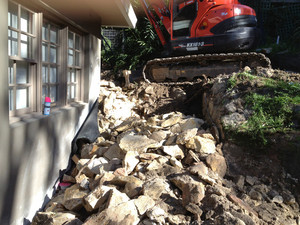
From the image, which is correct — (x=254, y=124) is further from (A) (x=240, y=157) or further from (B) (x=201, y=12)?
(B) (x=201, y=12)

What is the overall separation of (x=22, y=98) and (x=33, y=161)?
82 cm

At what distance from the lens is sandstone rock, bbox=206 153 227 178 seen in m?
3.27

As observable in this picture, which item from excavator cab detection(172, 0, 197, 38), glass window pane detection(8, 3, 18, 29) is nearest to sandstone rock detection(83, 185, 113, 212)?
glass window pane detection(8, 3, 18, 29)

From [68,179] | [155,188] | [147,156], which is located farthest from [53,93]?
[155,188]

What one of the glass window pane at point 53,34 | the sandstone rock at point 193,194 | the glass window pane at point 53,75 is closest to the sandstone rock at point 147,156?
the sandstone rock at point 193,194

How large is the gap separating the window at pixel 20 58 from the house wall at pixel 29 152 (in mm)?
220

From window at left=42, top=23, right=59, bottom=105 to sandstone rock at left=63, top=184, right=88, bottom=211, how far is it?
1499mm

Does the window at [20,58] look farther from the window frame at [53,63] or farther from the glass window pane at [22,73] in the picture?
the window frame at [53,63]

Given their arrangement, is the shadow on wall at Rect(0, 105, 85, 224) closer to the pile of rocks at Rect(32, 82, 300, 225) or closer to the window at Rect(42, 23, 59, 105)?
the pile of rocks at Rect(32, 82, 300, 225)

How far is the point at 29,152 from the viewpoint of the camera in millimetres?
3240

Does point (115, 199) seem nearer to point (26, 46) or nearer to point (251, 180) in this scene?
point (251, 180)

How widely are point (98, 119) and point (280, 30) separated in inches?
485

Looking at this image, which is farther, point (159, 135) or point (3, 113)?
point (159, 135)

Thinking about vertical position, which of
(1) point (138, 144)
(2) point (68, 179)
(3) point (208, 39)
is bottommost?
(2) point (68, 179)
